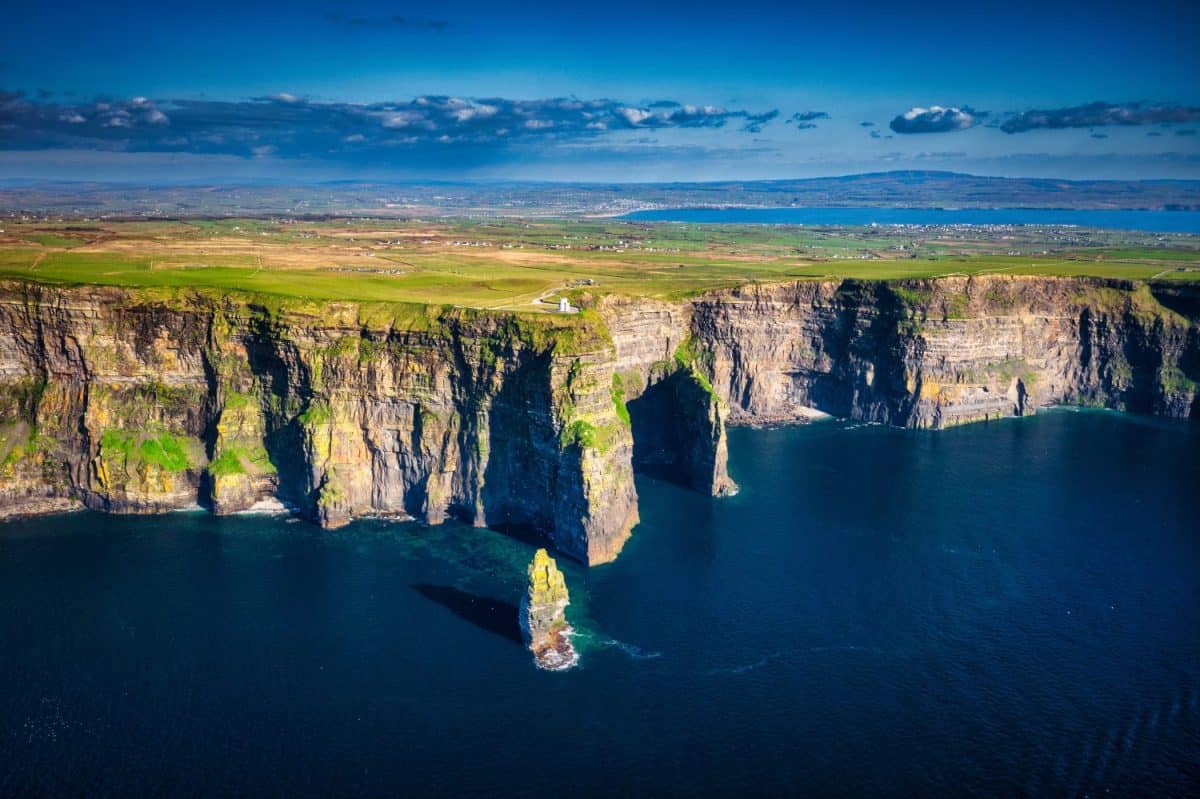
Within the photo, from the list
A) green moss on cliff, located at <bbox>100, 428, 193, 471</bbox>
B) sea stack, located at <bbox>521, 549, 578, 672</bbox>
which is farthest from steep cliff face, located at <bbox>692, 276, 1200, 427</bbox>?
green moss on cliff, located at <bbox>100, 428, 193, 471</bbox>

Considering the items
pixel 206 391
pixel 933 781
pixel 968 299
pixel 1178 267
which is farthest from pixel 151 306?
pixel 1178 267

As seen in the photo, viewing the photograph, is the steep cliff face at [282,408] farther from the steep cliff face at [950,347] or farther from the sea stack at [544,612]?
the steep cliff face at [950,347]

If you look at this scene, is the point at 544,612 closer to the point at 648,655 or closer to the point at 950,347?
the point at 648,655

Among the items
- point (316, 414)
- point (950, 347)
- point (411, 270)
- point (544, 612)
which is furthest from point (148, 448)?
point (950, 347)

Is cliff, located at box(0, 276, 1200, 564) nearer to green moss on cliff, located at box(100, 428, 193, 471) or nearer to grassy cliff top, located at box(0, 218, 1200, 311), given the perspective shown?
green moss on cliff, located at box(100, 428, 193, 471)

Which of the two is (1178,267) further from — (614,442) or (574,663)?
(574,663)

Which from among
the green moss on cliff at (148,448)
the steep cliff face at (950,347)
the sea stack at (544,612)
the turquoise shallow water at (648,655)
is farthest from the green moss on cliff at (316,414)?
the steep cliff face at (950,347)
